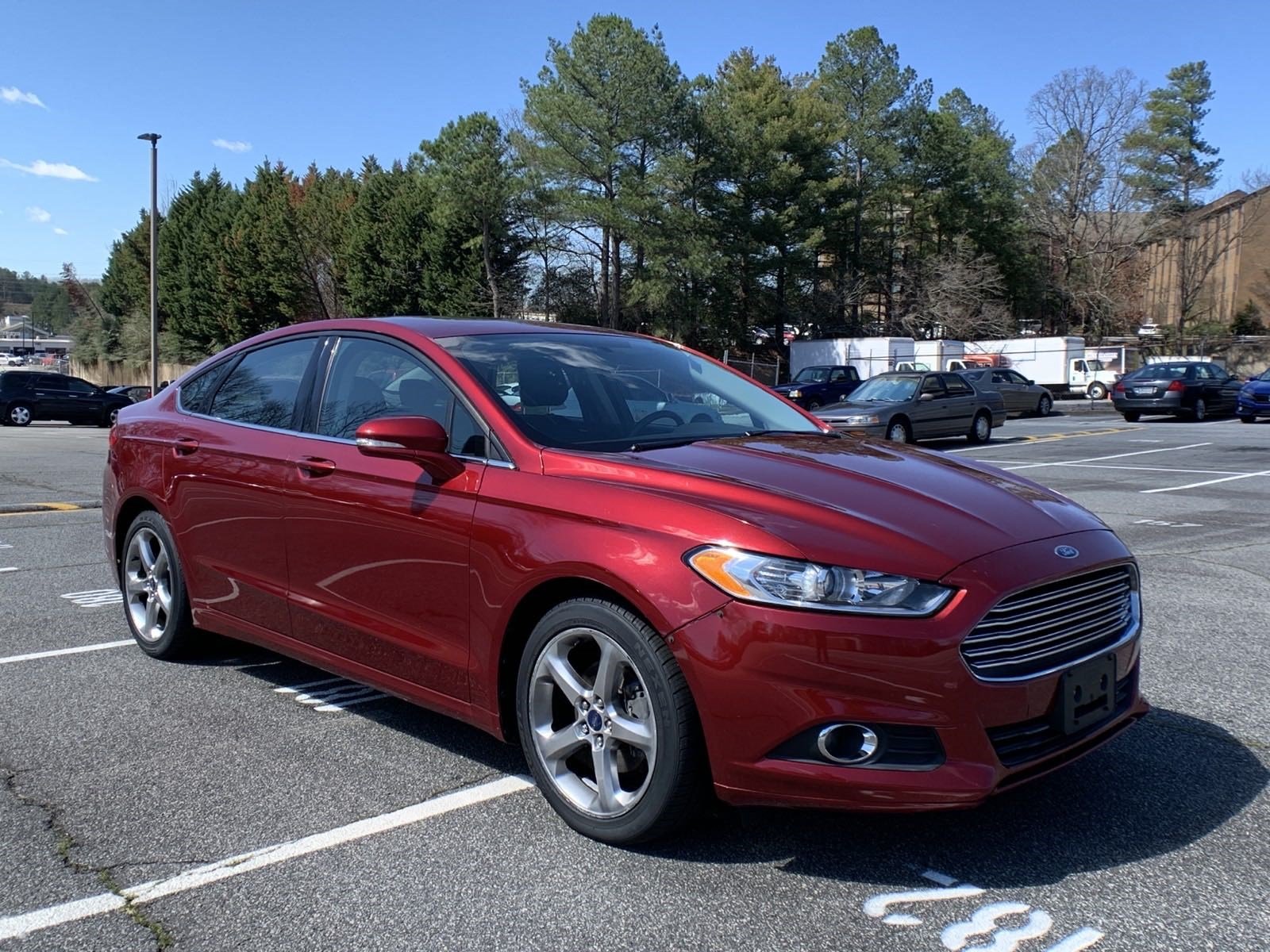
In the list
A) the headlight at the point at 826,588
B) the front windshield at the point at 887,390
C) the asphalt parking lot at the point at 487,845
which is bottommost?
the asphalt parking lot at the point at 487,845

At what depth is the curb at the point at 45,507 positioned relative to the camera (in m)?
10.9

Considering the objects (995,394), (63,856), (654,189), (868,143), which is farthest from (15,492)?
(868,143)

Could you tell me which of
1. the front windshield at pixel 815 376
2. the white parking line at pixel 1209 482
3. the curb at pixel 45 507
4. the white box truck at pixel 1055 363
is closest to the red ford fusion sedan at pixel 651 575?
the curb at pixel 45 507

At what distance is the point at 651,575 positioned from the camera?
3062 mm

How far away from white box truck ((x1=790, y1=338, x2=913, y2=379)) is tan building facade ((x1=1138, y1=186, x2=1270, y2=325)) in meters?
26.8

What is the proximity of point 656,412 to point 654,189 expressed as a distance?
43.3 metres

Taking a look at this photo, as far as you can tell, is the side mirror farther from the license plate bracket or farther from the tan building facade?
the tan building facade

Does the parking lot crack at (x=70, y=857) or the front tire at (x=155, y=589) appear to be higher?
the front tire at (x=155, y=589)

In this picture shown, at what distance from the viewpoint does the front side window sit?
389 cm

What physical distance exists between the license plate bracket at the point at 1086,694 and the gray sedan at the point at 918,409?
16.6m

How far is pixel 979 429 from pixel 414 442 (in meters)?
20.9

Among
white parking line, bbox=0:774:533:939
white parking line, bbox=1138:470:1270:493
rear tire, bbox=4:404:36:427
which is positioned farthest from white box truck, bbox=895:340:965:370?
white parking line, bbox=0:774:533:939

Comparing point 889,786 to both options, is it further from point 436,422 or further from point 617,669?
point 436,422

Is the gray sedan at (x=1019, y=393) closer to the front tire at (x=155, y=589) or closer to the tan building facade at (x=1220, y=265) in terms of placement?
the front tire at (x=155, y=589)
